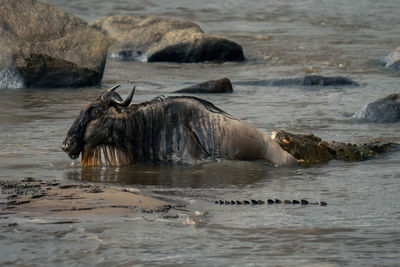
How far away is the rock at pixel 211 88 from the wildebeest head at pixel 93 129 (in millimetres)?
5955

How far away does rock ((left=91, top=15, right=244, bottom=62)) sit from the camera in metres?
21.2

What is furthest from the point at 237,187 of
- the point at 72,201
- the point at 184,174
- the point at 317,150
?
the point at 72,201

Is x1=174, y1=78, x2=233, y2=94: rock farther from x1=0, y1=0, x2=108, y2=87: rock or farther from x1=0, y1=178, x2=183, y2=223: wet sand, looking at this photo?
x1=0, y1=178, x2=183, y2=223: wet sand

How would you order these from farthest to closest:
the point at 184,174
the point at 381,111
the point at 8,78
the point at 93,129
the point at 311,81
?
the point at 311,81 → the point at 8,78 → the point at 381,111 → the point at 93,129 → the point at 184,174

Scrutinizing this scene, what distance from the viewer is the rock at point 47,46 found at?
1623 cm

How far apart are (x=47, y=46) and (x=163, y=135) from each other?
7.26 metres

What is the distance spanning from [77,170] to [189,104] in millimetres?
1327

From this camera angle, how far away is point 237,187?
8.56m

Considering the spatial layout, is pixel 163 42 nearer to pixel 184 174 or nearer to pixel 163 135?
pixel 163 135

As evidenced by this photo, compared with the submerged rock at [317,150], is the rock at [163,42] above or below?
above

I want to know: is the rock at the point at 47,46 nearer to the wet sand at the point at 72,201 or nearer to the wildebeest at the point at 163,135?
the wildebeest at the point at 163,135

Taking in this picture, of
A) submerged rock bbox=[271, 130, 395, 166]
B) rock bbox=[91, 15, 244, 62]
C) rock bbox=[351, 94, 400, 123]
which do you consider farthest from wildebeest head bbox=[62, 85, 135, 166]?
rock bbox=[91, 15, 244, 62]

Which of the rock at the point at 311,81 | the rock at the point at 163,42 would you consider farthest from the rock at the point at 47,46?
the rock at the point at 163,42

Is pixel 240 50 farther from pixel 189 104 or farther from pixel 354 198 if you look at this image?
pixel 354 198
